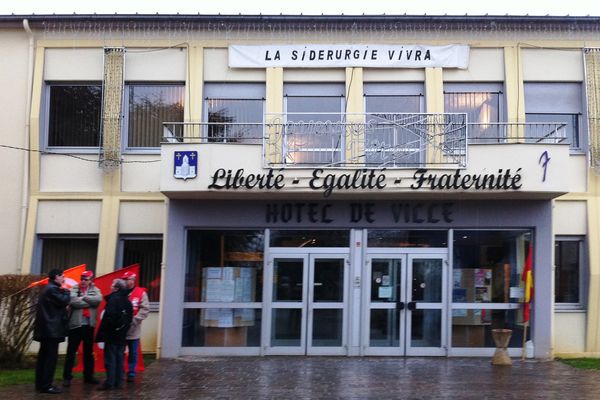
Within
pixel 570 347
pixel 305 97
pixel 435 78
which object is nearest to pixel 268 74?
pixel 305 97

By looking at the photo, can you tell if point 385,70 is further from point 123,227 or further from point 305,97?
point 123,227

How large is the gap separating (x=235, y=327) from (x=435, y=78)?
6955 millimetres

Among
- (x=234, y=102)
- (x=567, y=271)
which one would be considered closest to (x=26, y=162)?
(x=234, y=102)

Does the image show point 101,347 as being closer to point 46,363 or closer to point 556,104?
point 46,363

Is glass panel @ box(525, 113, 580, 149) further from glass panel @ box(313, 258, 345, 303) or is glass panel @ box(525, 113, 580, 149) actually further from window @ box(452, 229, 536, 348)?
glass panel @ box(313, 258, 345, 303)

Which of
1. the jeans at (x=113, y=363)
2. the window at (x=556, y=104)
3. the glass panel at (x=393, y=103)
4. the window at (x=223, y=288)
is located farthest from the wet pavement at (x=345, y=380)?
the glass panel at (x=393, y=103)

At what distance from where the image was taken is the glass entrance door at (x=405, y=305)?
1430 centimetres

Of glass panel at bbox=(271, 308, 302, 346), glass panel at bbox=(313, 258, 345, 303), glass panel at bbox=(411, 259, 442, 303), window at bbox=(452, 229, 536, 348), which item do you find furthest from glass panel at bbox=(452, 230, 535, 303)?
glass panel at bbox=(271, 308, 302, 346)

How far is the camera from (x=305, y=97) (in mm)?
15617

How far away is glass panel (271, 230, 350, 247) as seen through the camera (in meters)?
14.5

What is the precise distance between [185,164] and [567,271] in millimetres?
8624

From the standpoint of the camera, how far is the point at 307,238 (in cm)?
1459

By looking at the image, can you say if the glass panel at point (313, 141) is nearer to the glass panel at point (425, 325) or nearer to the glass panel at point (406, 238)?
the glass panel at point (406, 238)

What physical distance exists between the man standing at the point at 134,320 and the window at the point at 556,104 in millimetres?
9250
